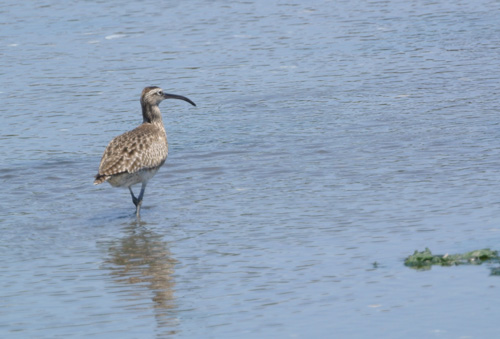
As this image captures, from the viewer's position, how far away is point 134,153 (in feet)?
42.1

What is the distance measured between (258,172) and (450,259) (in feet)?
14.5

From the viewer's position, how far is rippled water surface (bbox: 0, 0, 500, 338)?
891 cm

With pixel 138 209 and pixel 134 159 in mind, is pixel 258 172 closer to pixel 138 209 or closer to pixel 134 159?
pixel 134 159

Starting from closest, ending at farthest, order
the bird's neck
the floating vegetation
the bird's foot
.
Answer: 1. the floating vegetation
2. the bird's foot
3. the bird's neck

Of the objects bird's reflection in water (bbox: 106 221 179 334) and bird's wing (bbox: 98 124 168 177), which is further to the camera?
bird's wing (bbox: 98 124 168 177)

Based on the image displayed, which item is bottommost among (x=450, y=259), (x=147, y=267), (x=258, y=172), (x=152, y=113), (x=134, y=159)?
(x=258, y=172)

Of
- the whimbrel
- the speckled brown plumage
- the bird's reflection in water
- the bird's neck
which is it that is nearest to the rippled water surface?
the bird's reflection in water

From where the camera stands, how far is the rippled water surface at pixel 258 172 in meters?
8.91

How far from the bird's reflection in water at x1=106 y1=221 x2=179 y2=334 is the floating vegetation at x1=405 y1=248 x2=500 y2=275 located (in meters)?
2.13

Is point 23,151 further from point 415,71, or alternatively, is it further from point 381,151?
point 415,71

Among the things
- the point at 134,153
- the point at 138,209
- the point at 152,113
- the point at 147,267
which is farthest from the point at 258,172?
the point at 147,267

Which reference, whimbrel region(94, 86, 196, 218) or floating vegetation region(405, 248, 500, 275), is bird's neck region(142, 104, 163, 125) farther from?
floating vegetation region(405, 248, 500, 275)

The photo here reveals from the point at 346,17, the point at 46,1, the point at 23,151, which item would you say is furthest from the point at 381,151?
the point at 46,1

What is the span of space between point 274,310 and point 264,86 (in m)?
9.72
